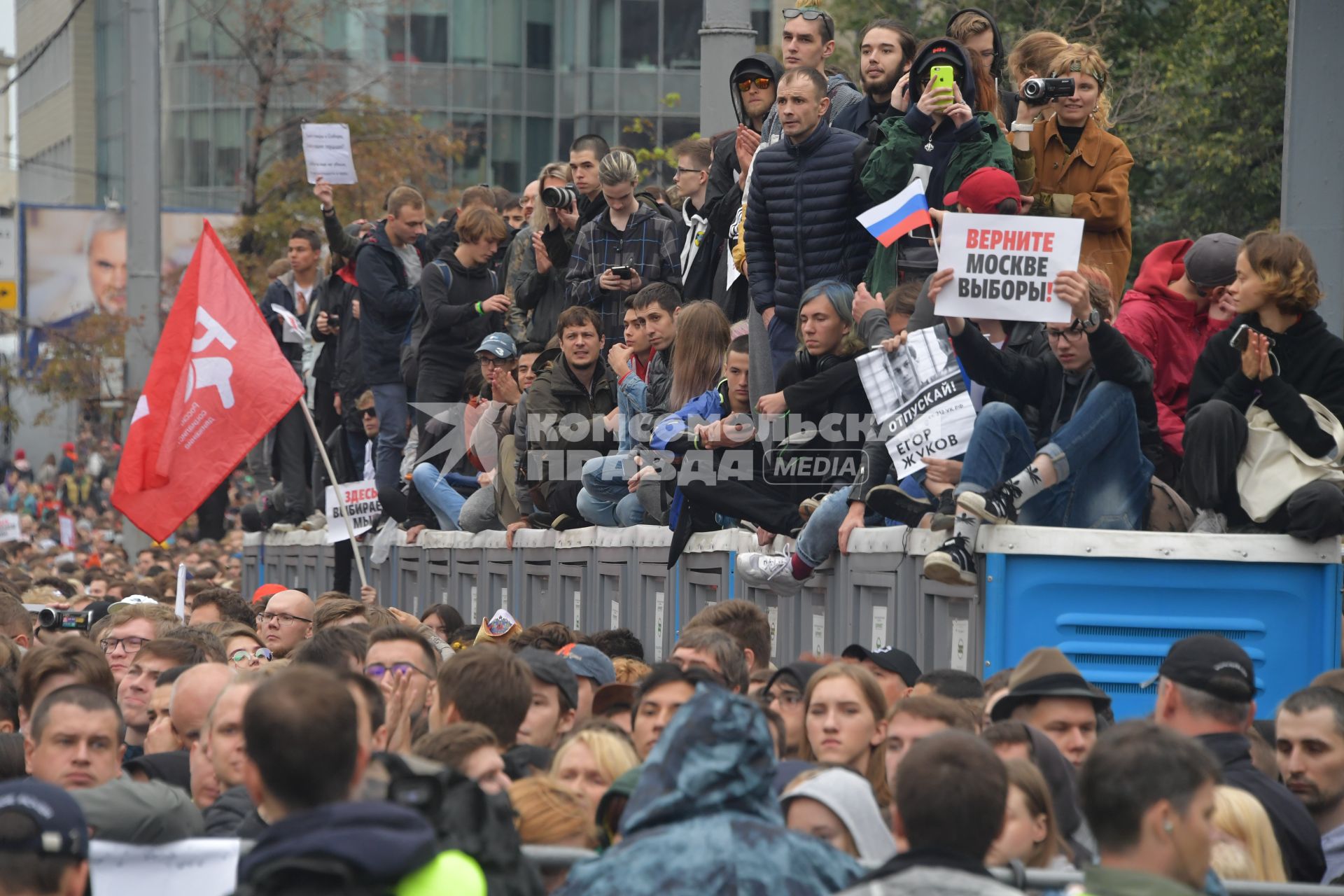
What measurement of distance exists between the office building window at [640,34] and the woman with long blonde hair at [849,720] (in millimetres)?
49640

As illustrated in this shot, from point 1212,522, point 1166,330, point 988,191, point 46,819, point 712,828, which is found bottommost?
point 46,819

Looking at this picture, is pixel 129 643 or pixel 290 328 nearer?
pixel 129 643

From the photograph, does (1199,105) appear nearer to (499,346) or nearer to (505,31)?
(499,346)

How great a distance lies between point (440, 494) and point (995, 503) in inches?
359

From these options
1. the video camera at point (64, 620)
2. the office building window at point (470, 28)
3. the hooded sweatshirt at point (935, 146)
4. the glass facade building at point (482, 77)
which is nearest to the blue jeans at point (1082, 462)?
the hooded sweatshirt at point (935, 146)

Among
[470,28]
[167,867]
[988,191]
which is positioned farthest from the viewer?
[470,28]

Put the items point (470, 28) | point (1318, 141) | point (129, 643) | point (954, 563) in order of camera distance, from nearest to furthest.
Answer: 1. point (954, 563)
2. point (1318, 141)
3. point (129, 643)
4. point (470, 28)

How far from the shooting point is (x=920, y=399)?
32.6ft

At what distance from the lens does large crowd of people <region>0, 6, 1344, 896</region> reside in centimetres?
467

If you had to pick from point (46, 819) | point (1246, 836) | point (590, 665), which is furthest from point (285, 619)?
point (1246, 836)

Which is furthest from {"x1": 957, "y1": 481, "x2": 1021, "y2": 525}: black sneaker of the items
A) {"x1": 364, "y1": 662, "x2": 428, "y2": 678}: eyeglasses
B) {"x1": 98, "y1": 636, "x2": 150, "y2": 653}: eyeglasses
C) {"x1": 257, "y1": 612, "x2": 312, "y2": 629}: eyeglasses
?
{"x1": 257, "y1": 612, "x2": 312, "y2": 629}: eyeglasses

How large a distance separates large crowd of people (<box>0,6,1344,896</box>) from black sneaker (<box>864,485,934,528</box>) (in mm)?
18

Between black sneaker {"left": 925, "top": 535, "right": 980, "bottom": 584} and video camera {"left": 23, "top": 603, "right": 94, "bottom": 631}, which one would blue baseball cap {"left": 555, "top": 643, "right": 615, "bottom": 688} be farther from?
video camera {"left": 23, "top": 603, "right": 94, "bottom": 631}

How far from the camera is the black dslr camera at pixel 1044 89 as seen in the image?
1070 centimetres
